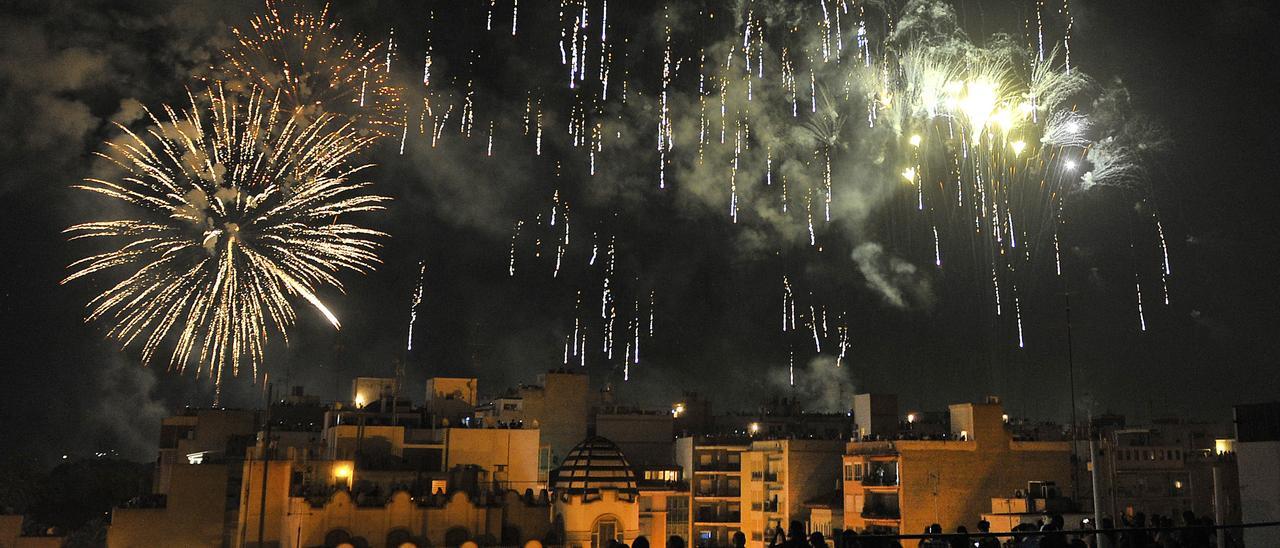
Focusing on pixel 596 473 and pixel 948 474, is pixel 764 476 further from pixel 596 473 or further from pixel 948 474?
pixel 596 473

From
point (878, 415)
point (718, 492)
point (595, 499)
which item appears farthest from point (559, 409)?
point (595, 499)

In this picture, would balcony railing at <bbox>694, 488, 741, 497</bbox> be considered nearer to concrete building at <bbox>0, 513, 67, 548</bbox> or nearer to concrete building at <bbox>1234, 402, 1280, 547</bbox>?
concrete building at <bbox>0, 513, 67, 548</bbox>

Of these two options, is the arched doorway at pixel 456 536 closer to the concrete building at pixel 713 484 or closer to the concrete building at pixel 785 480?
the concrete building at pixel 785 480

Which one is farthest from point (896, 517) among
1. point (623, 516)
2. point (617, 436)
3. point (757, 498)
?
point (617, 436)

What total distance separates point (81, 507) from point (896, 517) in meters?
60.1

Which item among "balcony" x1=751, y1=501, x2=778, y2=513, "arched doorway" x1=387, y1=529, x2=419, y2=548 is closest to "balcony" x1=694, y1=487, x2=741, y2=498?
"balcony" x1=751, y1=501, x2=778, y2=513

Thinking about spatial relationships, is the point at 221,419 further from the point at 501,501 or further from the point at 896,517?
the point at 896,517

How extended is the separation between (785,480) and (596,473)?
25.5 metres

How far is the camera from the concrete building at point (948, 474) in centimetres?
6938

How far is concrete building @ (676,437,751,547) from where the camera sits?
82938 mm

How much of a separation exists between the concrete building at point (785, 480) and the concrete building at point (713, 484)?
1.55 metres

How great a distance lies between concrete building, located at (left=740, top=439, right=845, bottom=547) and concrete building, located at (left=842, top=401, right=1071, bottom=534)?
6363 millimetres

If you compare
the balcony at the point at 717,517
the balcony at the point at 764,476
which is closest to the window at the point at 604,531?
the balcony at the point at 764,476

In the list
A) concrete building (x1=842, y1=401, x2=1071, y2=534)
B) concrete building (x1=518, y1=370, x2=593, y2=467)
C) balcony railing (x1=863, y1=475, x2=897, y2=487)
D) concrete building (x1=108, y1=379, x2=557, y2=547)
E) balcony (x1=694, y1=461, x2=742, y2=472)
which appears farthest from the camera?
concrete building (x1=518, y1=370, x2=593, y2=467)
